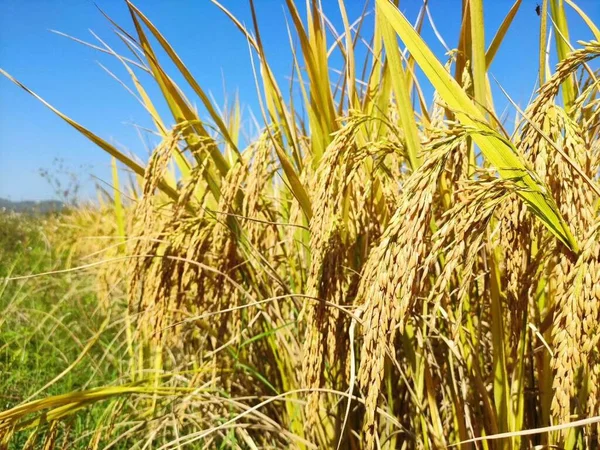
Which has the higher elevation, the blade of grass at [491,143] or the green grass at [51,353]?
the blade of grass at [491,143]

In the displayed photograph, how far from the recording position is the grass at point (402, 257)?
78 centimetres

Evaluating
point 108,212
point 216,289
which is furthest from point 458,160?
point 108,212

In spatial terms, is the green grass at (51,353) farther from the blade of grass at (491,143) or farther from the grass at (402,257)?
the blade of grass at (491,143)

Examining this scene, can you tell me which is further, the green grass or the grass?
the green grass

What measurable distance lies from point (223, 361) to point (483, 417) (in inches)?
39.0

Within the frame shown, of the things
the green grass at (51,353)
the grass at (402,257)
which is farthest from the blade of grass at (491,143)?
the green grass at (51,353)

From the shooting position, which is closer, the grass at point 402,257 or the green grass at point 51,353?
the grass at point 402,257

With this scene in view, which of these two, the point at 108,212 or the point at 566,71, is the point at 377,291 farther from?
the point at 108,212

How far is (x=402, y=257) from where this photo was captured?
721 mm

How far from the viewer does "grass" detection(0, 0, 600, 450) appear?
0.78 metres

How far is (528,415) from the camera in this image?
1.41 metres

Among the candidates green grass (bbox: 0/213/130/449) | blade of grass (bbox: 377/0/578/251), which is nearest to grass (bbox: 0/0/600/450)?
blade of grass (bbox: 377/0/578/251)

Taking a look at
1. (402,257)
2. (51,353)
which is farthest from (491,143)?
(51,353)

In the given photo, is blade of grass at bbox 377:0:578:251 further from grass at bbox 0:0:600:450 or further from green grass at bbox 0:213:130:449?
green grass at bbox 0:213:130:449
